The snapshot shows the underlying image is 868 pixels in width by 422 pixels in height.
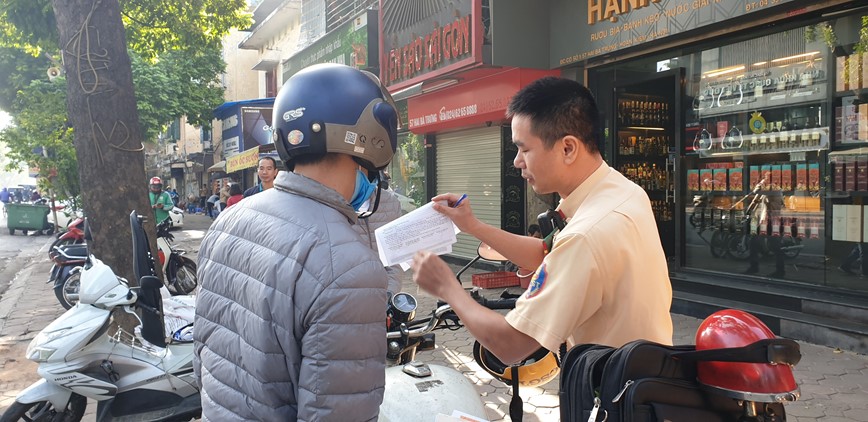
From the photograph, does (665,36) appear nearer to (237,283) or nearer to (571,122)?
(571,122)

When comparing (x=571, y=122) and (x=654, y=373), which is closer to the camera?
(x=654, y=373)

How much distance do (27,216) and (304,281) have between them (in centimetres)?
2361

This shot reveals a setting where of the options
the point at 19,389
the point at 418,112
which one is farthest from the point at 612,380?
the point at 418,112

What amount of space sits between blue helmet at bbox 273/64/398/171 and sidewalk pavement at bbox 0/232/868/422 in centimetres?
302

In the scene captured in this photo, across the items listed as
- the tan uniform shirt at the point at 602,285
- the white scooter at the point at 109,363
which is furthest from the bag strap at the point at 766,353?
the white scooter at the point at 109,363

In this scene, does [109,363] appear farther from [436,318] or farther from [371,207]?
[371,207]

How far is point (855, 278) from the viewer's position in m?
5.64

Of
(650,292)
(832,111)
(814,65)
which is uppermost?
(814,65)

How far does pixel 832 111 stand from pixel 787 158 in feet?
2.19

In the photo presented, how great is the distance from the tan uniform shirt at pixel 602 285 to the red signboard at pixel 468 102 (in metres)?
6.46

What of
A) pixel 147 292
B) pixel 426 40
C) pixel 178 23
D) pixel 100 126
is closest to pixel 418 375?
pixel 147 292

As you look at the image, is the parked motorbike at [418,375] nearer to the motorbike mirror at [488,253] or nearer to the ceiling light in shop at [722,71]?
the motorbike mirror at [488,253]

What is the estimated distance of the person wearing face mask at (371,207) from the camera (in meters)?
1.69

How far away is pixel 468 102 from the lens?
9828 mm
